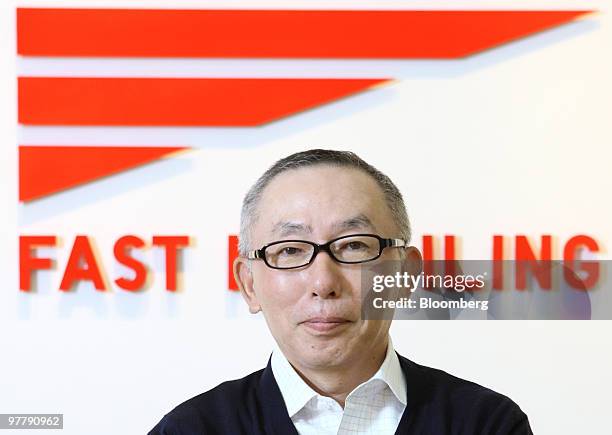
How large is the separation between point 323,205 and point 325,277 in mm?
110

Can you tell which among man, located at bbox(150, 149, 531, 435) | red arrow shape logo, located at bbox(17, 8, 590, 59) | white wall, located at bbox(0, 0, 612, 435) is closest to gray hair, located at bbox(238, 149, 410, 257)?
man, located at bbox(150, 149, 531, 435)

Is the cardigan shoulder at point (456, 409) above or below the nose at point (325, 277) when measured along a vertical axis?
below

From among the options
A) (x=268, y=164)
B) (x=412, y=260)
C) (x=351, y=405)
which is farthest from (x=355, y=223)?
(x=268, y=164)

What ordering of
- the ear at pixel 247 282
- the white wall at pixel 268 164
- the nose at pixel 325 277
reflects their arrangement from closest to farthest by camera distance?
the nose at pixel 325 277 → the ear at pixel 247 282 → the white wall at pixel 268 164

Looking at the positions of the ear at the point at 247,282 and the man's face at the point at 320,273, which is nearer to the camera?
the man's face at the point at 320,273

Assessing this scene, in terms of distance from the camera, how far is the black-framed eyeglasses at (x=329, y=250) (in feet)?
4.05

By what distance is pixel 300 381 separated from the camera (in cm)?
128

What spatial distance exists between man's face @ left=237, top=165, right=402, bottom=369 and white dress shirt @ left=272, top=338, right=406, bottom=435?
3 cm

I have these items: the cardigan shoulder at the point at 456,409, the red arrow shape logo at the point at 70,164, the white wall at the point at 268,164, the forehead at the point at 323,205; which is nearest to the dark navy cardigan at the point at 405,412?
the cardigan shoulder at the point at 456,409

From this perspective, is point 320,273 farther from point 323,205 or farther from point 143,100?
point 143,100

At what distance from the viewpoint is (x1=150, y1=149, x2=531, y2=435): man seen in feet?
4.02

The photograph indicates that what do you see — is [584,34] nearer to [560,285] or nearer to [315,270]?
[560,285]

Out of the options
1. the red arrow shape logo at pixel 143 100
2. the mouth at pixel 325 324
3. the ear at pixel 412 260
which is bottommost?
the mouth at pixel 325 324

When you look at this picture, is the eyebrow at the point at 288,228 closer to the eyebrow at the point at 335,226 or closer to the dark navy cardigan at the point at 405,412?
the eyebrow at the point at 335,226
